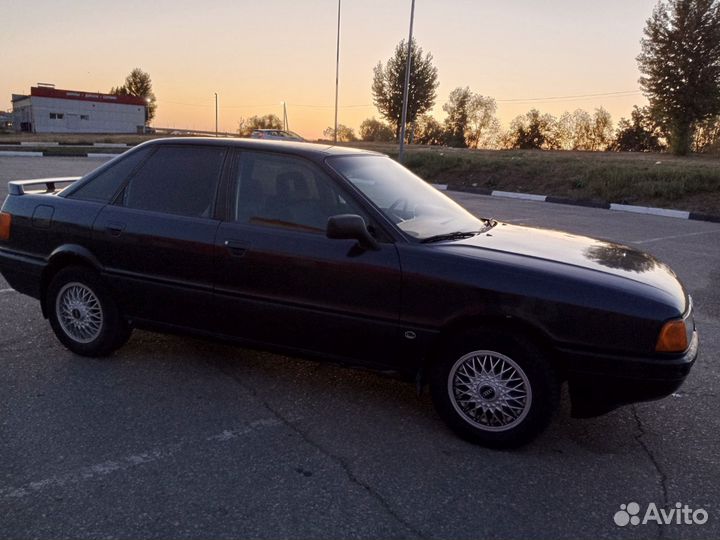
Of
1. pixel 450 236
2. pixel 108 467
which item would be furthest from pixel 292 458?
pixel 450 236

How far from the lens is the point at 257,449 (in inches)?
123

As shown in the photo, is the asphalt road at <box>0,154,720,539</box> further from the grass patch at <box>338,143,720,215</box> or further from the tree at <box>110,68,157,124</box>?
the tree at <box>110,68,157,124</box>

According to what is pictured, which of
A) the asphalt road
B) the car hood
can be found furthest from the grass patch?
the asphalt road

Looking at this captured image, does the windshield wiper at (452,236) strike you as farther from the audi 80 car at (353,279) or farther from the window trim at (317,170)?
the window trim at (317,170)

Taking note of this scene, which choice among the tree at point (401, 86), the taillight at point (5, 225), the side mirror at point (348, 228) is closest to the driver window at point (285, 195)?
the side mirror at point (348, 228)

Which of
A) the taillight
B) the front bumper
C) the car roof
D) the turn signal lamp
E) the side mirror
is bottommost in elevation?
the front bumper

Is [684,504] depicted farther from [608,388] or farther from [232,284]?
[232,284]

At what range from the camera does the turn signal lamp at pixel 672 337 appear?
294 cm

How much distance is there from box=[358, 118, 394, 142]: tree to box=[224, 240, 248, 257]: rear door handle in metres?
84.1

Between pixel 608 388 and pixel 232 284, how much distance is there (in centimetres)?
215

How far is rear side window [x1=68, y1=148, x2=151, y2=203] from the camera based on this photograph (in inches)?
165

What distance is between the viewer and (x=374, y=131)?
87.2m

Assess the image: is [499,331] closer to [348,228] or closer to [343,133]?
[348,228]

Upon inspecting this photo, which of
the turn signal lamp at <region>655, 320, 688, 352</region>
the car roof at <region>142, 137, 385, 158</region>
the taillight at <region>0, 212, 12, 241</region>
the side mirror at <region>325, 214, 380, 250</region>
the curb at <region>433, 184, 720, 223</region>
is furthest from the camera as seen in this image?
the curb at <region>433, 184, 720, 223</region>
